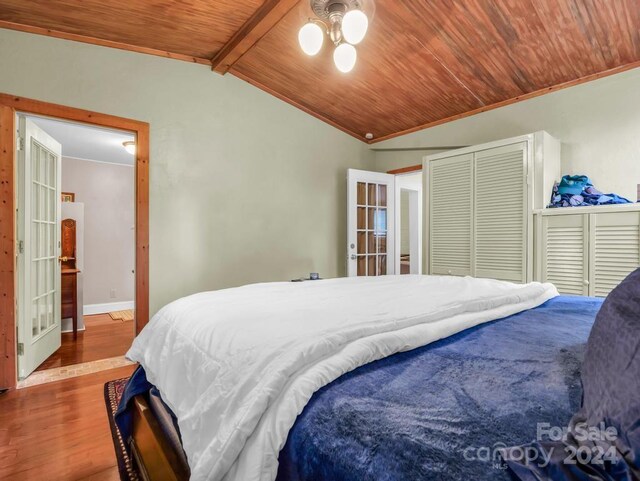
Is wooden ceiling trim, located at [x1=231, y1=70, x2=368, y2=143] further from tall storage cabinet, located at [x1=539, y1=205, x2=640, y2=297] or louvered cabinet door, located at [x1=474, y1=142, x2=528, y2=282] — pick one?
tall storage cabinet, located at [x1=539, y1=205, x2=640, y2=297]

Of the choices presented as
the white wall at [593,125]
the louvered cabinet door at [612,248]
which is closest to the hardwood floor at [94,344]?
the louvered cabinet door at [612,248]

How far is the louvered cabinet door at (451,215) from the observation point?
340 cm

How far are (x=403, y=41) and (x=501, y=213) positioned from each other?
1.73m

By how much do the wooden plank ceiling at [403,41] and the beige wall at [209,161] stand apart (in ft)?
0.67

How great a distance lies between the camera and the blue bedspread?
1.74ft

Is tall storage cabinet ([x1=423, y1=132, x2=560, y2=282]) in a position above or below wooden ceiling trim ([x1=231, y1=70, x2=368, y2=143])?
below

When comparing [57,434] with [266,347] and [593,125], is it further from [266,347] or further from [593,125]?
[593,125]

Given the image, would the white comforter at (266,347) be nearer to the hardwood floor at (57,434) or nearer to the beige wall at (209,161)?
the hardwood floor at (57,434)

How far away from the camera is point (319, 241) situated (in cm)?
418

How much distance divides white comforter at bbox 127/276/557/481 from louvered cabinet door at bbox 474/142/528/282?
1483 mm

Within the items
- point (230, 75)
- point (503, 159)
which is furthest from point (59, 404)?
point (503, 159)

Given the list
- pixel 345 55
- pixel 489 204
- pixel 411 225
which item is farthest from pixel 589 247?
pixel 411 225

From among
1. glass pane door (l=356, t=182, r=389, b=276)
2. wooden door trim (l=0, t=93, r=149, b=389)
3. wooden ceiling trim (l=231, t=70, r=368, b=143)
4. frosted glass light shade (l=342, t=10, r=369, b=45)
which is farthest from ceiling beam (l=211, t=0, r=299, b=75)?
glass pane door (l=356, t=182, r=389, b=276)

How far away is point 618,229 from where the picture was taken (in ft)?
8.02
